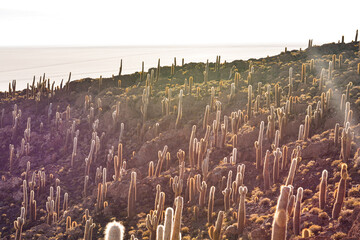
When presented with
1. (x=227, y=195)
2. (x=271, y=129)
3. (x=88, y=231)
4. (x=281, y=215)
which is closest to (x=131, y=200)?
(x=88, y=231)

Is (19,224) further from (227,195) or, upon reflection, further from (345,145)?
(345,145)

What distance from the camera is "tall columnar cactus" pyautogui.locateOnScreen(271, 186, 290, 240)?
26.2 ft

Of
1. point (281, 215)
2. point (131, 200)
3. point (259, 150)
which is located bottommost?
point (131, 200)

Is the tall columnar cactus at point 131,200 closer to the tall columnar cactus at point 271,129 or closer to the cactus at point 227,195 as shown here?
the cactus at point 227,195

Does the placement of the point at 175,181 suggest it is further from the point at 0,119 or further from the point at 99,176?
the point at 0,119

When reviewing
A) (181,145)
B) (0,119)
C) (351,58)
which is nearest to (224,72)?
(351,58)

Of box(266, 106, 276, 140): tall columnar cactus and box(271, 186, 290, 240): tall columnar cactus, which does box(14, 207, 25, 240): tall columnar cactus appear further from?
box(271, 186, 290, 240): tall columnar cactus

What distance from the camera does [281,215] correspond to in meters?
8.06

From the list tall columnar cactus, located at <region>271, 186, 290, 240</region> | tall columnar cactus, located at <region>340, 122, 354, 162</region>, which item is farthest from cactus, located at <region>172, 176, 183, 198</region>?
tall columnar cactus, located at <region>271, 186, 290, 240</region>

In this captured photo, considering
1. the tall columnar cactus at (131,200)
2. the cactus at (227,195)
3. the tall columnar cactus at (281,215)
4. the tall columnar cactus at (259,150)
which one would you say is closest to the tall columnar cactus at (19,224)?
the tall columnar cactus at (131,200)

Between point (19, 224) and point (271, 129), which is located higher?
point (271, 129)

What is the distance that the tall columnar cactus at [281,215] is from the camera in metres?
7.98

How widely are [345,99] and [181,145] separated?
908cm

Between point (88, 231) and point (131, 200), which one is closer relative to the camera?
point (88, 231)
